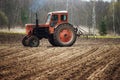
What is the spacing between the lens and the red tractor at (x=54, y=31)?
15.4m

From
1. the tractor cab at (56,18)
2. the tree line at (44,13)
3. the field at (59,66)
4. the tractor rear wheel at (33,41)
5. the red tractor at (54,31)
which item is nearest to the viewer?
the field at (59,66)

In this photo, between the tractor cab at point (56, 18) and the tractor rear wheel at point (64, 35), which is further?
the tractor cab at point (56, 18)

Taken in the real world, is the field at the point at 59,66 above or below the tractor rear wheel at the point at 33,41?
below

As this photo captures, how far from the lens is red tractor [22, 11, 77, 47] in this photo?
1538cm

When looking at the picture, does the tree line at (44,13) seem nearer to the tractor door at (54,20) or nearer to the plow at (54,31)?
the plow at (54,31)

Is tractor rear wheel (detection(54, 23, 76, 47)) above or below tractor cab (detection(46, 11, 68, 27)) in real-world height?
below

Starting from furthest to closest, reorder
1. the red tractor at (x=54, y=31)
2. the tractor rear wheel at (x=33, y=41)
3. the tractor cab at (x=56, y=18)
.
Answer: the tractor cab at (x=56, y=18) → the red tractor at (x=54, y=31) → the tractor rear wheel at (x=33, y=41)

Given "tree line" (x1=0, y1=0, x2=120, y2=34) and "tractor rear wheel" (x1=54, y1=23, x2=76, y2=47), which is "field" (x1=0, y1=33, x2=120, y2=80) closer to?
"tractor rear wheel" (x1=54, y1=23, x2=76, y2=47)

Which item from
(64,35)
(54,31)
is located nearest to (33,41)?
(54,31)

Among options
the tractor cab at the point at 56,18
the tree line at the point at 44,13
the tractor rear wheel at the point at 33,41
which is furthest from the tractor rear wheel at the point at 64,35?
the tree line at the point at 44,13

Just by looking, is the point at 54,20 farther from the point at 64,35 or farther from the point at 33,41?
the point at 33,41

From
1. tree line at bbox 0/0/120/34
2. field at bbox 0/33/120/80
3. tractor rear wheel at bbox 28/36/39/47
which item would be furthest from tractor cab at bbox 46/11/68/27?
tree line at bbox 0/0/120/34

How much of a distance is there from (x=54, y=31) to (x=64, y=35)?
0.68m

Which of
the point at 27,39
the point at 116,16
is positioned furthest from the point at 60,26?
the point at 116,16
